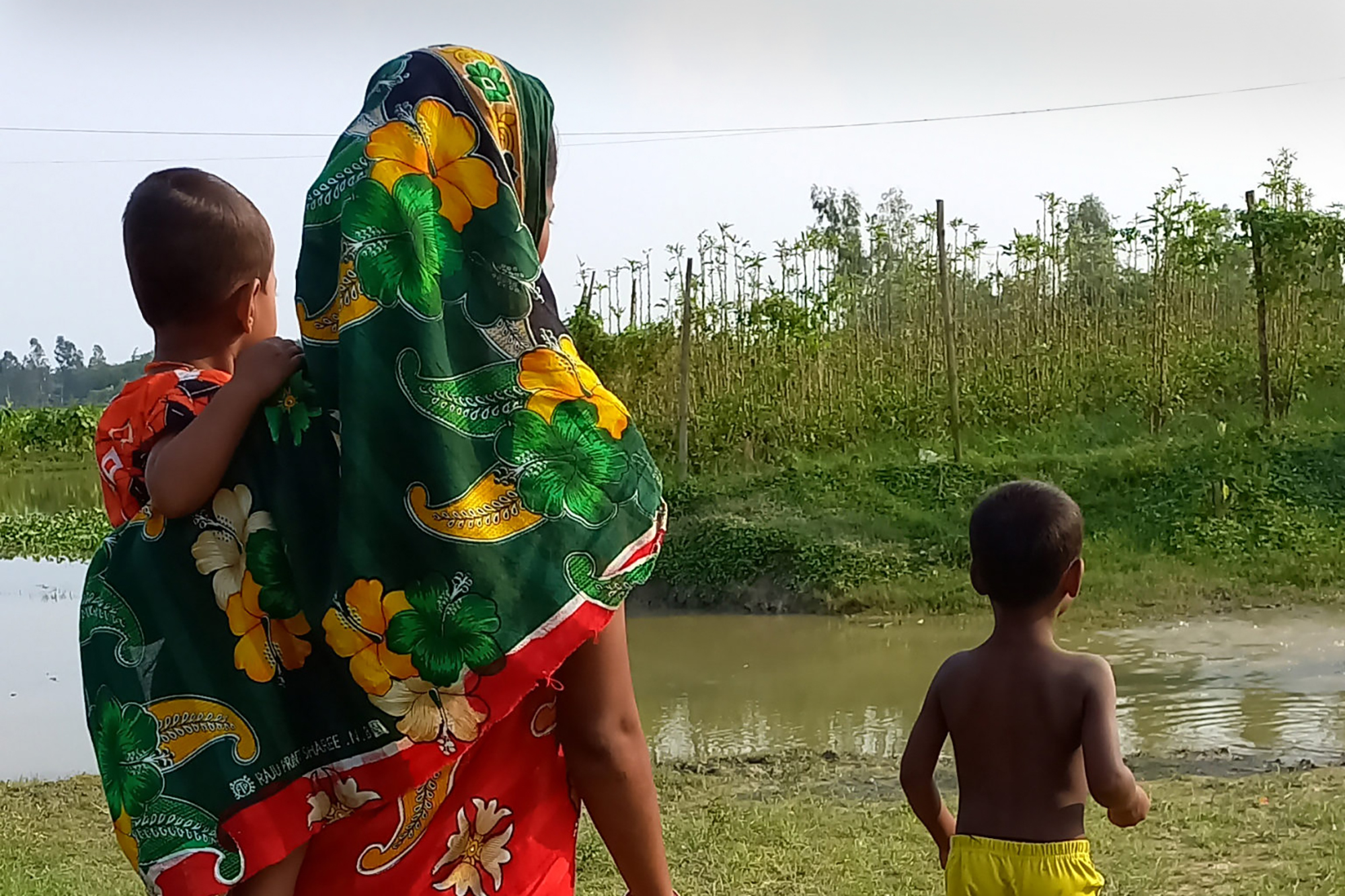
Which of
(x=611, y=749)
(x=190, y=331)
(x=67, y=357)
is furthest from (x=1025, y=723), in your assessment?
(x=67, y=357)

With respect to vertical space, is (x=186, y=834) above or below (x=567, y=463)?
below

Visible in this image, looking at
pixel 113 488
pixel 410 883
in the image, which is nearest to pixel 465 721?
pixel 410 883

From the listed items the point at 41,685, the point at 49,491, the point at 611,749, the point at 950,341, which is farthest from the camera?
the point at 49,491

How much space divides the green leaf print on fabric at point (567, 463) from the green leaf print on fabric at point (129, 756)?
39 centimetres

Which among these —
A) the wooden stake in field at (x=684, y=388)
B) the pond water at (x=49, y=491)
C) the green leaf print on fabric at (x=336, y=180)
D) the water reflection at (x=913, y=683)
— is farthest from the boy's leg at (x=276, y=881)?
the pond water at (x=49, y=491)

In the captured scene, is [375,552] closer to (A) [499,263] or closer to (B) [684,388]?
(A) [499,263]

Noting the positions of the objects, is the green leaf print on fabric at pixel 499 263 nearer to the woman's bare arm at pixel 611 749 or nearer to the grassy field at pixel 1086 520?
the woman's bare arm at pixel 611 749

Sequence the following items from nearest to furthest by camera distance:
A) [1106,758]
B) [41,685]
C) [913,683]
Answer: [1106,758]
[913,683]
[41,685]

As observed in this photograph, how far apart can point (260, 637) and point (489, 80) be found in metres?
0.56

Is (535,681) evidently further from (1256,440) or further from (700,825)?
(1256,440)

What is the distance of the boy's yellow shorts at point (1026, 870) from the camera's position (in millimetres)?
2273

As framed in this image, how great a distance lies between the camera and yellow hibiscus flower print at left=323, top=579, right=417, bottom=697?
3.78ft

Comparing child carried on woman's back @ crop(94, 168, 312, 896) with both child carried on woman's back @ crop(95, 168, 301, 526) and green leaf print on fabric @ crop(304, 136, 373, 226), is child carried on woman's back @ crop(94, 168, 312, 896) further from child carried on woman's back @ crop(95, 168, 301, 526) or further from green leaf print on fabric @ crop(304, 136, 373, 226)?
green leaf print on fabric @ crop(304, 136, 373, 226)

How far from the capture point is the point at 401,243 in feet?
3.89
